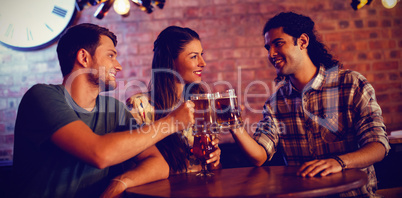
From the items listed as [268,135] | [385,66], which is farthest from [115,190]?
[385,66]

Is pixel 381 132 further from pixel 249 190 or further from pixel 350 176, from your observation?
pixel 249 190

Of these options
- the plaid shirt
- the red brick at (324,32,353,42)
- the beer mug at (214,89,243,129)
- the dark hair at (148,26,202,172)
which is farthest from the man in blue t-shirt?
the red brick at (324,32,353,42)

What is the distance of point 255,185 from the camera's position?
1.21 meters

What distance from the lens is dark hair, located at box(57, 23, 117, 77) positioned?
1.70 meters

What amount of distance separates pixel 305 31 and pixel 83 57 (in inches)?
59.0

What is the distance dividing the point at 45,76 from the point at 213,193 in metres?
2.62

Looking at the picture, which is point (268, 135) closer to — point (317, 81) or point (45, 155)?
point (317, 81)

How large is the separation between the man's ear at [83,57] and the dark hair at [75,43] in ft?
0.06

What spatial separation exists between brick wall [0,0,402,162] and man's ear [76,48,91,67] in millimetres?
1422

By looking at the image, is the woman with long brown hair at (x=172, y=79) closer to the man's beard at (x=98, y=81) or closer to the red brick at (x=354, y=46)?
the man's beard at (x=98, y=81)

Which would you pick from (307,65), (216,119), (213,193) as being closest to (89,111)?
(216,119)

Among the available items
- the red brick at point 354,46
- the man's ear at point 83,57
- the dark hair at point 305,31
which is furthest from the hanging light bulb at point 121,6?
the red brick at point 354,46

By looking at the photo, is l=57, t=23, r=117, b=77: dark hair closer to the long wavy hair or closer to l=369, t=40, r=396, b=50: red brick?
the long wavy hair

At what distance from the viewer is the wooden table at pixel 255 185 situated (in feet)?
3.53
